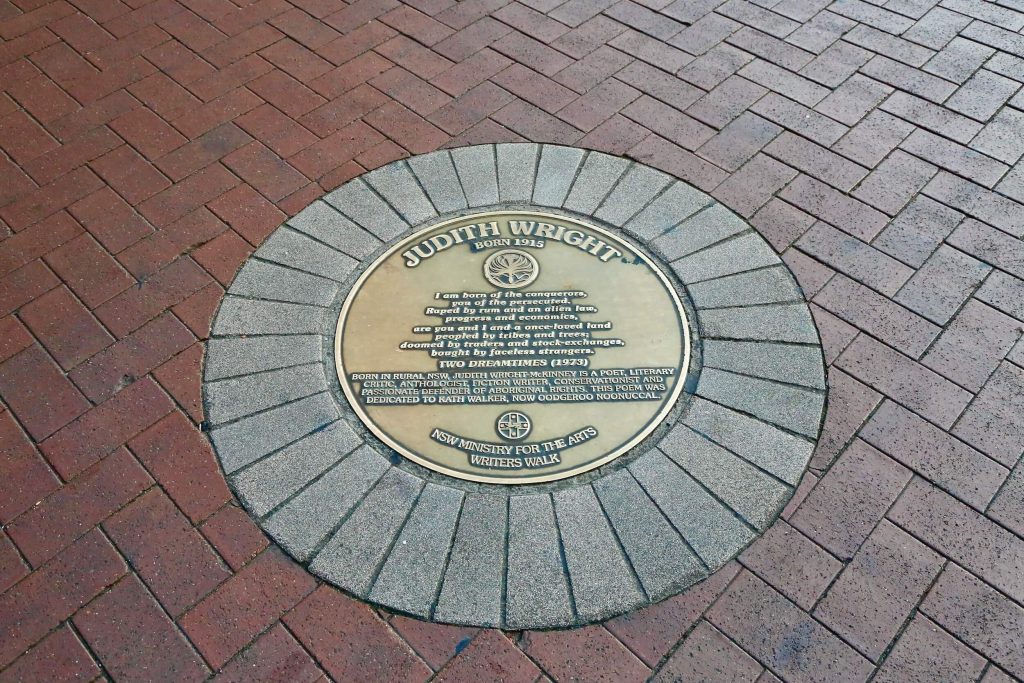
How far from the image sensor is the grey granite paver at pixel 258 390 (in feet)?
9.55

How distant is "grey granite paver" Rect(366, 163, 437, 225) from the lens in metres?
3.49

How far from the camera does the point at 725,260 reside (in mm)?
3293

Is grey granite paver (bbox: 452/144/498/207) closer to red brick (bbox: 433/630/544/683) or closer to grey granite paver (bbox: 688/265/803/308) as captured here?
grey granite paver (bbox: 688/265/803/308)

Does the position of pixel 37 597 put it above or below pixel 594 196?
below

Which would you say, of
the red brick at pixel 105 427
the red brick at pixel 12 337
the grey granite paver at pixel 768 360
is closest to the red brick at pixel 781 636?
the grey granite paver at pixel 768 360

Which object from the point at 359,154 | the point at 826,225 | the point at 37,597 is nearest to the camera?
the point at 37,597

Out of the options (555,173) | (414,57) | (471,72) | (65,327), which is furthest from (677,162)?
(65,327)

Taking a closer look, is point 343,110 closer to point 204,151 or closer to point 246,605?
point 204,151

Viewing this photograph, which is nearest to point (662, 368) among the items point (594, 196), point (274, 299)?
point (594, 196)

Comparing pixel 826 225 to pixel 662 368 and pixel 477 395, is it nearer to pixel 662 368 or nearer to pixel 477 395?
pixel 662 368

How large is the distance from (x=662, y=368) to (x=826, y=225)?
113cm

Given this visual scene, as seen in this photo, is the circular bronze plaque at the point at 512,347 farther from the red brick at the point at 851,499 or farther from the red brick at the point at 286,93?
the red brick at the point at 286,93

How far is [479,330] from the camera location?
304 centimetres

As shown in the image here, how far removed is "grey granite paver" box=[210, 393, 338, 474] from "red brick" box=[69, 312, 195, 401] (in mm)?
459
